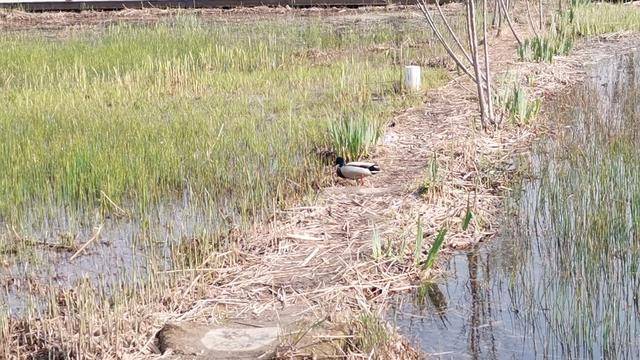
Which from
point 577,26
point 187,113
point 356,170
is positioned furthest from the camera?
point 577,26

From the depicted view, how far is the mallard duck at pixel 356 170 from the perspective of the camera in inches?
249

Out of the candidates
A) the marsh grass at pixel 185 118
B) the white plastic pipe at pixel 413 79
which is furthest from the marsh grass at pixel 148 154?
the white plastic pipe at pixel 413 79

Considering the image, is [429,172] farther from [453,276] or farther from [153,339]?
[153,339]

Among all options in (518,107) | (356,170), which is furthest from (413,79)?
(356,170)

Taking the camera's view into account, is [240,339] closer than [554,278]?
Yes

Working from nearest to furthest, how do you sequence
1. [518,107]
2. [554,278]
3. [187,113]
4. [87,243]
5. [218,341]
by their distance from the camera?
[218,341], [554,278], [87,243], [518,107], [187,113]

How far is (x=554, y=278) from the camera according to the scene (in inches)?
185

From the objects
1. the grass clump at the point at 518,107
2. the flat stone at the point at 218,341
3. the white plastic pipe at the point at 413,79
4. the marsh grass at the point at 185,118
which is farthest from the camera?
the white plastic pipe at the point at 413,79

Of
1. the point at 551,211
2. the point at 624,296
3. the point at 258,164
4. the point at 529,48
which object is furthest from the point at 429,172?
the point at 529,48

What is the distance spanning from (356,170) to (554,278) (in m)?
1.91

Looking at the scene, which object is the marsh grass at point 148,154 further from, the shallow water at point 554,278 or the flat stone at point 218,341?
the shallow water at point 554,278

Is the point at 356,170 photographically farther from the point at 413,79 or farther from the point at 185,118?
the point at 413,79

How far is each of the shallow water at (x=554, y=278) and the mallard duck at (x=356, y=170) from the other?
937mm

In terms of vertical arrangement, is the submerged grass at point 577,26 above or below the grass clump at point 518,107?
above
